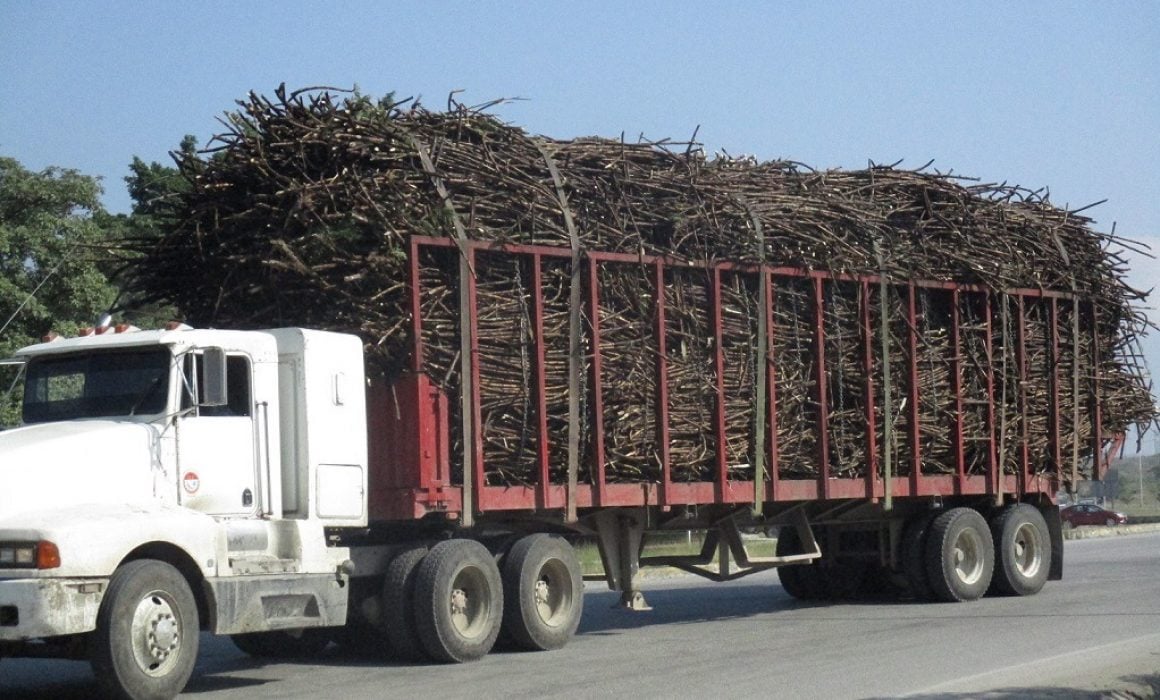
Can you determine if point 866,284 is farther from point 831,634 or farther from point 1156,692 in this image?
point 1156,692

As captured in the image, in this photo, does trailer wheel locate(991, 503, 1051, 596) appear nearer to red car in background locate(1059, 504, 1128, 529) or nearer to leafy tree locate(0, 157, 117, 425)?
leafy tree locate(0, 157, 117, 425)

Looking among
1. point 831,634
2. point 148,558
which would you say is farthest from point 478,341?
point 831,634

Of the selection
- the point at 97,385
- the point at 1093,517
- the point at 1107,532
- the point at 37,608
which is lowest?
the point at 1093,517

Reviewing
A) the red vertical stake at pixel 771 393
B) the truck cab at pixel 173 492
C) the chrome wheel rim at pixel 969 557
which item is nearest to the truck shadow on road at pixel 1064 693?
the truck cab at pixel 173 492

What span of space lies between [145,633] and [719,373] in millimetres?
6628

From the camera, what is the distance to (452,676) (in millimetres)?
11641

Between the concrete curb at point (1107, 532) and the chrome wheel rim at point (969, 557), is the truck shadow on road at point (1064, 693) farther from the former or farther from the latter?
the concrete curb at point (1107, 532)

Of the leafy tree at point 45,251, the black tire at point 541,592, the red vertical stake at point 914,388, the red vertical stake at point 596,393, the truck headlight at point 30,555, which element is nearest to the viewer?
the truck headlight at point 30,555

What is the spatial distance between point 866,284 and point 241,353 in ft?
24.7

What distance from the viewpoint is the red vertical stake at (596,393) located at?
1360 centimetres

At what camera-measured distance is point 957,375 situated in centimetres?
1739

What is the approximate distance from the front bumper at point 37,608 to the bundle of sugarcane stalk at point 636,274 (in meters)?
3.56

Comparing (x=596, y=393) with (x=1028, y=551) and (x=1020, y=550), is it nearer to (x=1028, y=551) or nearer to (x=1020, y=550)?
(x=1020, y=550)

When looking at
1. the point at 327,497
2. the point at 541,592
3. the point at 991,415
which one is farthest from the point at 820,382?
the point at 327,497
